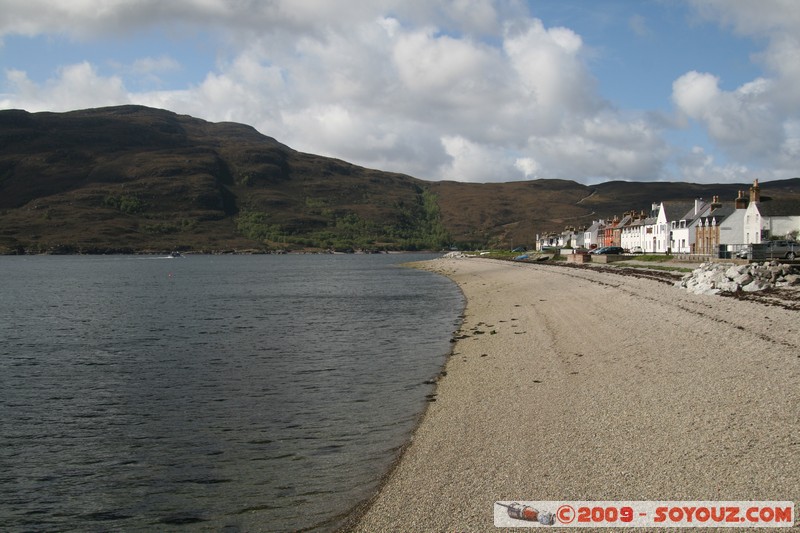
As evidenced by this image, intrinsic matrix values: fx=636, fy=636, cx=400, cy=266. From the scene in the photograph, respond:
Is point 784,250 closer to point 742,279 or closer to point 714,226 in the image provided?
point 742,279

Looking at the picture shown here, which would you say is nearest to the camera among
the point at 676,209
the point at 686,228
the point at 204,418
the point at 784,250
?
the point at 204,418

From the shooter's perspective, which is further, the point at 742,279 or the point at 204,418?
the point at 742,279

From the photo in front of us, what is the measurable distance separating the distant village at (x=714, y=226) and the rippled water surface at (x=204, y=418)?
48.6 metres

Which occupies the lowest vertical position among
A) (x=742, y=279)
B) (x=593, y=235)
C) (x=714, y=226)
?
(x=742, y=279)

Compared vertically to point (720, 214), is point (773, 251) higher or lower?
lower

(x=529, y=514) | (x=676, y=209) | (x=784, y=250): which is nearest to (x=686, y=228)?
(x=676, y=209)

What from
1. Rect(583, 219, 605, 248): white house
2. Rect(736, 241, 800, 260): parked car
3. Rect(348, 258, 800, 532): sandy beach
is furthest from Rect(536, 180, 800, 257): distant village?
Rect(348, 258, 800, 532): sandy beach

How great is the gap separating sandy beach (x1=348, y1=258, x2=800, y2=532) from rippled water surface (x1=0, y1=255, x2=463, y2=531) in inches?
57.1

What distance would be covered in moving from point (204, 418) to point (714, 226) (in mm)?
80721

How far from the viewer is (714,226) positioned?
82.5m

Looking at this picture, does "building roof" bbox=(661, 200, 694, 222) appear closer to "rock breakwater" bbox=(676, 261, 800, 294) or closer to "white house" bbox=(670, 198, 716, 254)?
"white house" bbox=(670, 198, 716, 254)

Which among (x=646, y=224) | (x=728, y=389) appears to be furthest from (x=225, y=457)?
(x=646, y=224)

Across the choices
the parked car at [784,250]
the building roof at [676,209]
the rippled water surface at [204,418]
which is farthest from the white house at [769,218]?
the rippled water surface at [204,418]

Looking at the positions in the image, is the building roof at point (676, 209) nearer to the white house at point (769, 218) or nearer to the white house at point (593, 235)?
the white house at point (769, 218)
